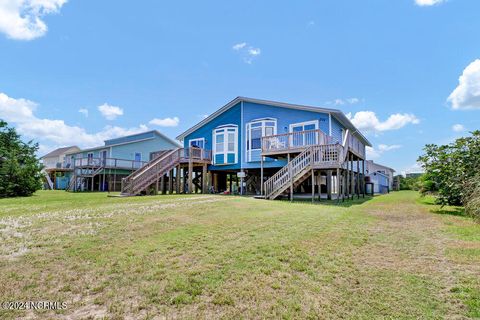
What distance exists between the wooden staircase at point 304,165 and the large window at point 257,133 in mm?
4414

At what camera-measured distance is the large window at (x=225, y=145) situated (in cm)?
1893

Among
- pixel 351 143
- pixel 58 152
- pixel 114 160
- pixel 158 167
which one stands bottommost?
pixel 158 167

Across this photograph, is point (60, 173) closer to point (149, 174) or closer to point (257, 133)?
point (149, 174)

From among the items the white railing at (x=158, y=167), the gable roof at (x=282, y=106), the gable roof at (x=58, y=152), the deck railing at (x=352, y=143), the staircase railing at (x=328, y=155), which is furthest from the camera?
the gable roof at (x=58, y=152)

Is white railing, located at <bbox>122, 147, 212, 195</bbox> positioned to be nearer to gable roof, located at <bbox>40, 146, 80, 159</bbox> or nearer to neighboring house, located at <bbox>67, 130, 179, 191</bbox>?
neighboring house, located at <bbox>67, 130, 179, 191</bbox>

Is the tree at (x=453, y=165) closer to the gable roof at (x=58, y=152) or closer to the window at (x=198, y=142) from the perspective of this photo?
the window at (x=198, y=142)

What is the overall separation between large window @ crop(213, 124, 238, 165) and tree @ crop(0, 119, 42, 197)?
12.9 m

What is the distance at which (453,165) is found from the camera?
938 centimetres

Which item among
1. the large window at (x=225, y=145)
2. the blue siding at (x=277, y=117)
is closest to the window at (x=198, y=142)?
the large window at (x=225, y=145)

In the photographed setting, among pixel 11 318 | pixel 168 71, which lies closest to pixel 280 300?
pixel 11 318

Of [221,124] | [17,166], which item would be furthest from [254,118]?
[17,166]

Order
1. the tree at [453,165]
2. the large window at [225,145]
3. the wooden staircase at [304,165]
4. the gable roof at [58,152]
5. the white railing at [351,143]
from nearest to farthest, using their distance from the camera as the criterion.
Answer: the tree at [453,165] < the wooden staircase at [304,165] < the white railing at [351,143] < the large window at [225,145] < the gable roof at [58,152]

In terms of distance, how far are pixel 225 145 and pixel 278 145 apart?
16.5 ft

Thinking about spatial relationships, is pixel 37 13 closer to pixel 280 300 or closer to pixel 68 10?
pixel 68 10
